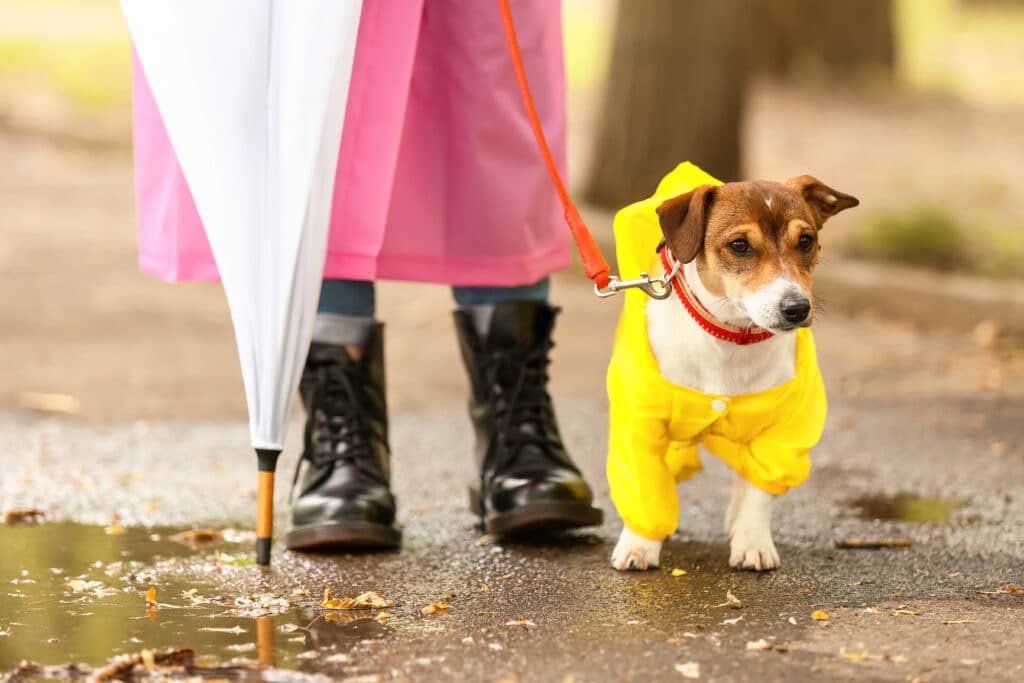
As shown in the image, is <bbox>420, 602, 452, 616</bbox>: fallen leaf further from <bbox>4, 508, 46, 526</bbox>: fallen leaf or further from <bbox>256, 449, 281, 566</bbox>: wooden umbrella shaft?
<bbox>4, 508, 46, 526</bbox>: fallen leaf

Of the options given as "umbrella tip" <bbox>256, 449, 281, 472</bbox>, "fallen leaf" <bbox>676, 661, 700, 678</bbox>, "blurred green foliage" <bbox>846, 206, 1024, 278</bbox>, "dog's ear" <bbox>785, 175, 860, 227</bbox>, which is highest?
"blurred green foliage" <bbox>846, 206, 1024, 278</bbox>

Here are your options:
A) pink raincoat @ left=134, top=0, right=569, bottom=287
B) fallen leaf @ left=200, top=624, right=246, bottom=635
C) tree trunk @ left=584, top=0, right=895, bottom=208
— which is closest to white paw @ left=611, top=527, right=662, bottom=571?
pink raincoat @ left=134, top=0, right=569, bottom=287

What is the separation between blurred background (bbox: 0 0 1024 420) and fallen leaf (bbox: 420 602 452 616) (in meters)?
2.14

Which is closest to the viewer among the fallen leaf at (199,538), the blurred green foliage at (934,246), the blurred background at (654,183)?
the fallen leaf at (199,538)

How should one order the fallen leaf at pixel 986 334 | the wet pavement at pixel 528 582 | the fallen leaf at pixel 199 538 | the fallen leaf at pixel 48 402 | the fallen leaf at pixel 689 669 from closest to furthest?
the fallen leaf at pixel 689 669 → the wet pavement at pixel 528 582 → the fallen leaf at pixel 199 538 → the fallen leaf at pixel 48 402 → the fallen leaf at pixel 986 334

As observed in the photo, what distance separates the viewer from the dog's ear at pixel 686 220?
2.78 m

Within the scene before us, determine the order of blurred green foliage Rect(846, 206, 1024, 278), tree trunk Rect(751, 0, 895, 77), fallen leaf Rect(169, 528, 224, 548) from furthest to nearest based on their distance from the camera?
tree trunk Rect(751, 0, 895, 77)
blurred green foliage Rect(846, 206, 1024, 278)
fallen leaf Rect(169, 528, 224, 548)

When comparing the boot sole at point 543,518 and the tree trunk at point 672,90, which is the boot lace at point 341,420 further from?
the tree trunk at point 672,90

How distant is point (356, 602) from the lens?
108 inches

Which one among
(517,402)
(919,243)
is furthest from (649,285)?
(919,243)

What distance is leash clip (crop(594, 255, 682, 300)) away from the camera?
9.43ft

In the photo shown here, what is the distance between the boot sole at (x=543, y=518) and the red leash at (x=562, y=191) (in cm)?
53

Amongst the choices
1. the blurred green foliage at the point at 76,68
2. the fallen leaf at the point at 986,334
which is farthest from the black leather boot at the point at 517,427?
the blurred green foliage at the point at 76,68

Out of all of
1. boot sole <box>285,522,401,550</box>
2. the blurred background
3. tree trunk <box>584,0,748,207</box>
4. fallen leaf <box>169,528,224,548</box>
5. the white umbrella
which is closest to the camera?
the white umbrella
